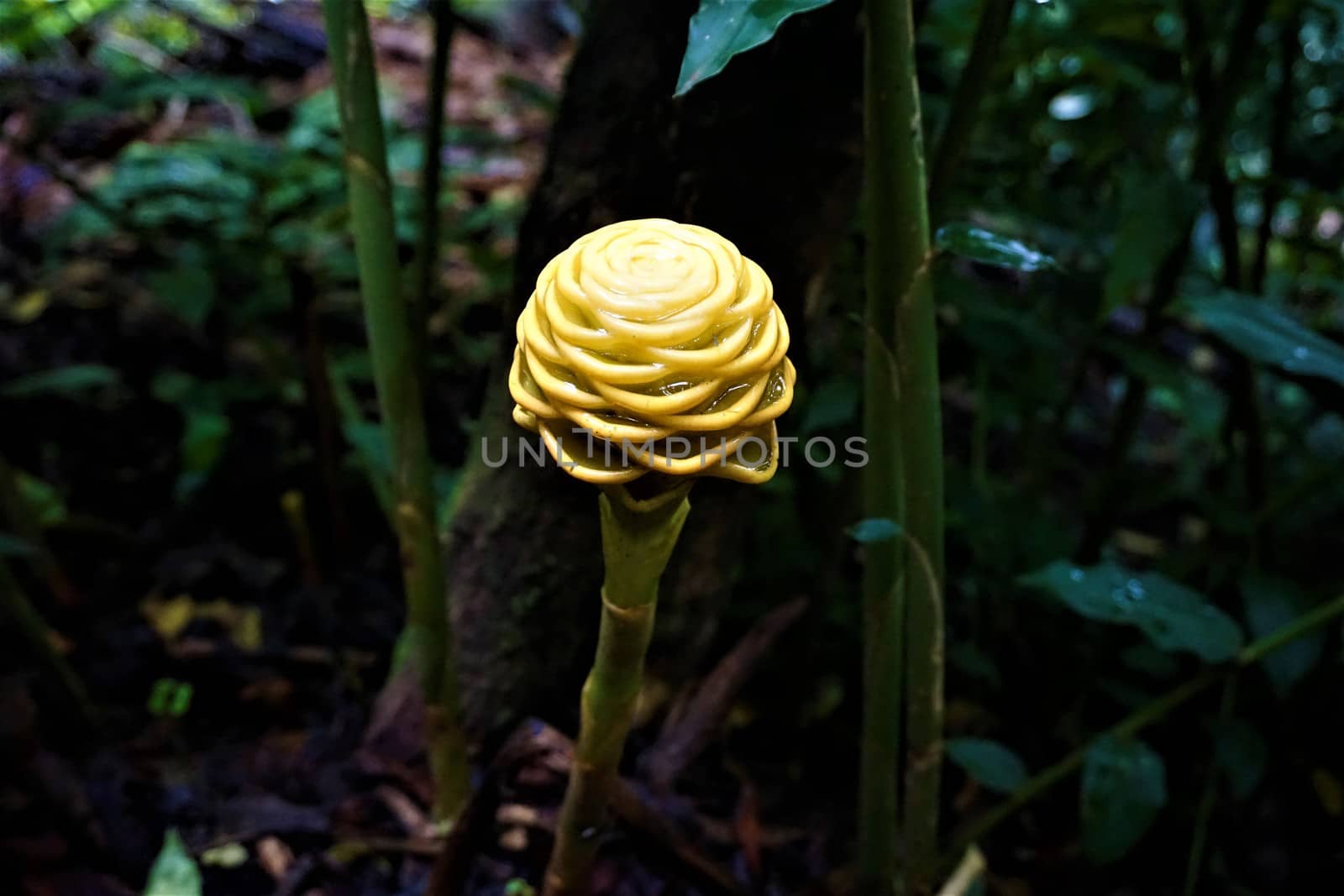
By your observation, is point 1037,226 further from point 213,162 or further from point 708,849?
point 213,162

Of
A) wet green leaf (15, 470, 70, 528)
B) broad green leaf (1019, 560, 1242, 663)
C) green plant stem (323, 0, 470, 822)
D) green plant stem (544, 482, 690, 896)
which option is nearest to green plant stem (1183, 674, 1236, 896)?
broad green leaf (1019, 560, 1242, 663)

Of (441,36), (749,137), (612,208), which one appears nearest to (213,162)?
(441,36)

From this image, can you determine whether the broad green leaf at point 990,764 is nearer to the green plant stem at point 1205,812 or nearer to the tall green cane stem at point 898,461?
the tall green cane stem at point 898,461

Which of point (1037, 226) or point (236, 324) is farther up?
point (1037, 226)

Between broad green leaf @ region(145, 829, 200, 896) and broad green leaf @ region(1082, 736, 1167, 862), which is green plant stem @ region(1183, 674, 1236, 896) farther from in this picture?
broad green leaf @ region(145, 829, 200, 896)

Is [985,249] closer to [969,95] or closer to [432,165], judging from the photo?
[969,95]

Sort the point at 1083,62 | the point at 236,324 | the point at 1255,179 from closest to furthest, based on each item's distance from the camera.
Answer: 1. the point at 1255,179
2. the point at 1083,62
3. the point at 236,324
